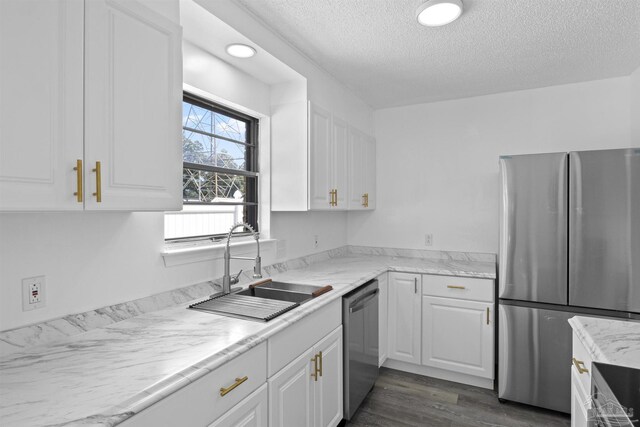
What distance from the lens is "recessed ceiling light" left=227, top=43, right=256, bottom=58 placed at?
202cm

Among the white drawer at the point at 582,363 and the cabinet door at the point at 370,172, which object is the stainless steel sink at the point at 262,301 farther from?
the cabinet door at the point at 370,172

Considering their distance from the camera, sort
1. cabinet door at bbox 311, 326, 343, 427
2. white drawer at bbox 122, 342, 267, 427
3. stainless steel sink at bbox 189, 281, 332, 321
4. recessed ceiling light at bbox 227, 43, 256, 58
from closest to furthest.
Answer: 1. white drawer at bbox 122, 342, 267, 427
2. stainless steel sink at bbox 189, 281, 332, 321
3. cabinet door at bbox 311, 326, 343, 427
4. recessed ceiling light at bbox 227, 43, 256, 58

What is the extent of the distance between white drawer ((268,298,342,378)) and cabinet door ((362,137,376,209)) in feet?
5.36

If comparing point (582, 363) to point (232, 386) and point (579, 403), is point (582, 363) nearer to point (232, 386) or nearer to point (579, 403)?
point (579, 403)

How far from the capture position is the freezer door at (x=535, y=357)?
2.39 meters

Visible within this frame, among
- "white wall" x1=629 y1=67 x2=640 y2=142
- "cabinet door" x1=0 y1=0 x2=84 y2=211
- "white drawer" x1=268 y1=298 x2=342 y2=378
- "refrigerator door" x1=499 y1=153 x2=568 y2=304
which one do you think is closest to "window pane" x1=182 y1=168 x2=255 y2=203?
"cabinet door" x1=0 y1=0 x2=84 y2=211

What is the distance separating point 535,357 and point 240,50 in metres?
2.83

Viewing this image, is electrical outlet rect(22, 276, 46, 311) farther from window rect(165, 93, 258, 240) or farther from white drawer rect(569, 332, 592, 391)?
white drawer rect(569, 332, 592, 391)

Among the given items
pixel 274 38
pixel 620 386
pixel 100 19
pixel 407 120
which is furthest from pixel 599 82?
pixel 100 19

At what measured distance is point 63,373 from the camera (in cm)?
106

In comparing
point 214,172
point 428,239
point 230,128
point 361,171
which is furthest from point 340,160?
point 428,239

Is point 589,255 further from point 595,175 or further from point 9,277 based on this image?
point 9,277

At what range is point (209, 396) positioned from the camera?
3.85 feet

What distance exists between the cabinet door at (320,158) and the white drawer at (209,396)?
1311mm
